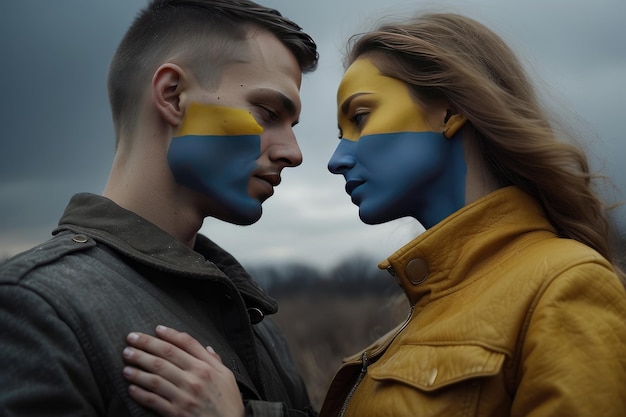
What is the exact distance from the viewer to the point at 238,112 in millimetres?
3080

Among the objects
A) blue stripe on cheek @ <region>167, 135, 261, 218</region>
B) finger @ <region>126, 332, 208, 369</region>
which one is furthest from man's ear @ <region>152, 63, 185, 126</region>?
finger @ <region>126, 332, 208, 369</region>

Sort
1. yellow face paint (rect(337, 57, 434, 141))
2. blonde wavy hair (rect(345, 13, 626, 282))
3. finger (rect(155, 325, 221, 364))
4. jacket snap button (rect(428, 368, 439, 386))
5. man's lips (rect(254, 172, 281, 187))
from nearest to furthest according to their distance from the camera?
jacket snap button (rect(428, 368, 439, 386)) → finger (rect(155, 325, 221, 364)) → blonde wavy hair (rect(345, 13, 626, 282)) → yellow face paint (rect(337, 57, 434, 141)) → man's lips (rect(254, 172, 281, 187))

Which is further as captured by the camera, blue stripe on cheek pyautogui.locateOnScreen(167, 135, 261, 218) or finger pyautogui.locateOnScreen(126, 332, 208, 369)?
blue stripe on cheek pyautogui.locateOnScreen(167, 135, 261, 218)

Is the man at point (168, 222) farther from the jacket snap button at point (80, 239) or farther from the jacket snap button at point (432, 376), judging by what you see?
the jacket snap button at point (432, 376)

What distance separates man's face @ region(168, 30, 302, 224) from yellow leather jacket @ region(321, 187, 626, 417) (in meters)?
0.70

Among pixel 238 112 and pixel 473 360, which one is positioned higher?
pixel 238 112

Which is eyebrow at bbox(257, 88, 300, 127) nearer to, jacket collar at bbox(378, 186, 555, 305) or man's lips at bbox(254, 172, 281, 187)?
man's lips at bbox(254, 172, 281, 187)

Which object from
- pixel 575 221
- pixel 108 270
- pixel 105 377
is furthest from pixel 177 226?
pixel 575 221

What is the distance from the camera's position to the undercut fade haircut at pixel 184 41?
3168 millimetres

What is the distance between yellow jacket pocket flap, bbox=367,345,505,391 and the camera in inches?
88.8

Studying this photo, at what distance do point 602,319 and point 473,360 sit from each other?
1.38 feet

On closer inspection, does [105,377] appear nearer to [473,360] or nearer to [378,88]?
[473,360]

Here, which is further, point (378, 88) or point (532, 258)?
point (378, 88)

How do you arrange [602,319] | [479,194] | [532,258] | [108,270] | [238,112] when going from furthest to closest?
[238,112] < [479,194] < [108,270] < [532,258] < [602,319]
